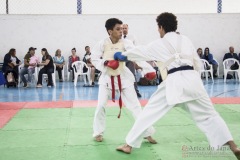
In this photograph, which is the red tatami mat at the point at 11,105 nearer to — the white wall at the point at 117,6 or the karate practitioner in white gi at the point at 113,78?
the karate practitioner in white gi at the point at 113,78

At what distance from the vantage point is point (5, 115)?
230 inches

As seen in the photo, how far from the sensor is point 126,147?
345cm

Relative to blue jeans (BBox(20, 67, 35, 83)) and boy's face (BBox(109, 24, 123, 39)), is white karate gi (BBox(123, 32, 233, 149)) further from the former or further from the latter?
blue jeans (BBox(20, 67, 35, 83))

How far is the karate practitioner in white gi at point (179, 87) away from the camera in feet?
9.84

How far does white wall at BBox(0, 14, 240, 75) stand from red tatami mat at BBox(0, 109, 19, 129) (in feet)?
26.4

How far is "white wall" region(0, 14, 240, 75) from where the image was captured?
13836 mm

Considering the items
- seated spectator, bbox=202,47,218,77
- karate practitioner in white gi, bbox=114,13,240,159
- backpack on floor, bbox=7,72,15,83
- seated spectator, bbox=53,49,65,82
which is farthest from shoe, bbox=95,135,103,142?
seated spectator, bbox=202,47,218,77

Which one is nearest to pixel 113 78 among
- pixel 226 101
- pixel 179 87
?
pixel 179 87

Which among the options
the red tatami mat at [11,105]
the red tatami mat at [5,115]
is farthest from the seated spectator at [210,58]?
the red tatami mat at [5,115]

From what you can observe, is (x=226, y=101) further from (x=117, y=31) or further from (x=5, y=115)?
(x=5, y=115)

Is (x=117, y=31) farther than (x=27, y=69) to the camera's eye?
No

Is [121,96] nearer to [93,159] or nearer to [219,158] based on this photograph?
[93,159]

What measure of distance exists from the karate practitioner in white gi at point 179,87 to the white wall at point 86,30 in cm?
1120

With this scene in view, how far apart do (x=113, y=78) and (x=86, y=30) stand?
34.8 ft
